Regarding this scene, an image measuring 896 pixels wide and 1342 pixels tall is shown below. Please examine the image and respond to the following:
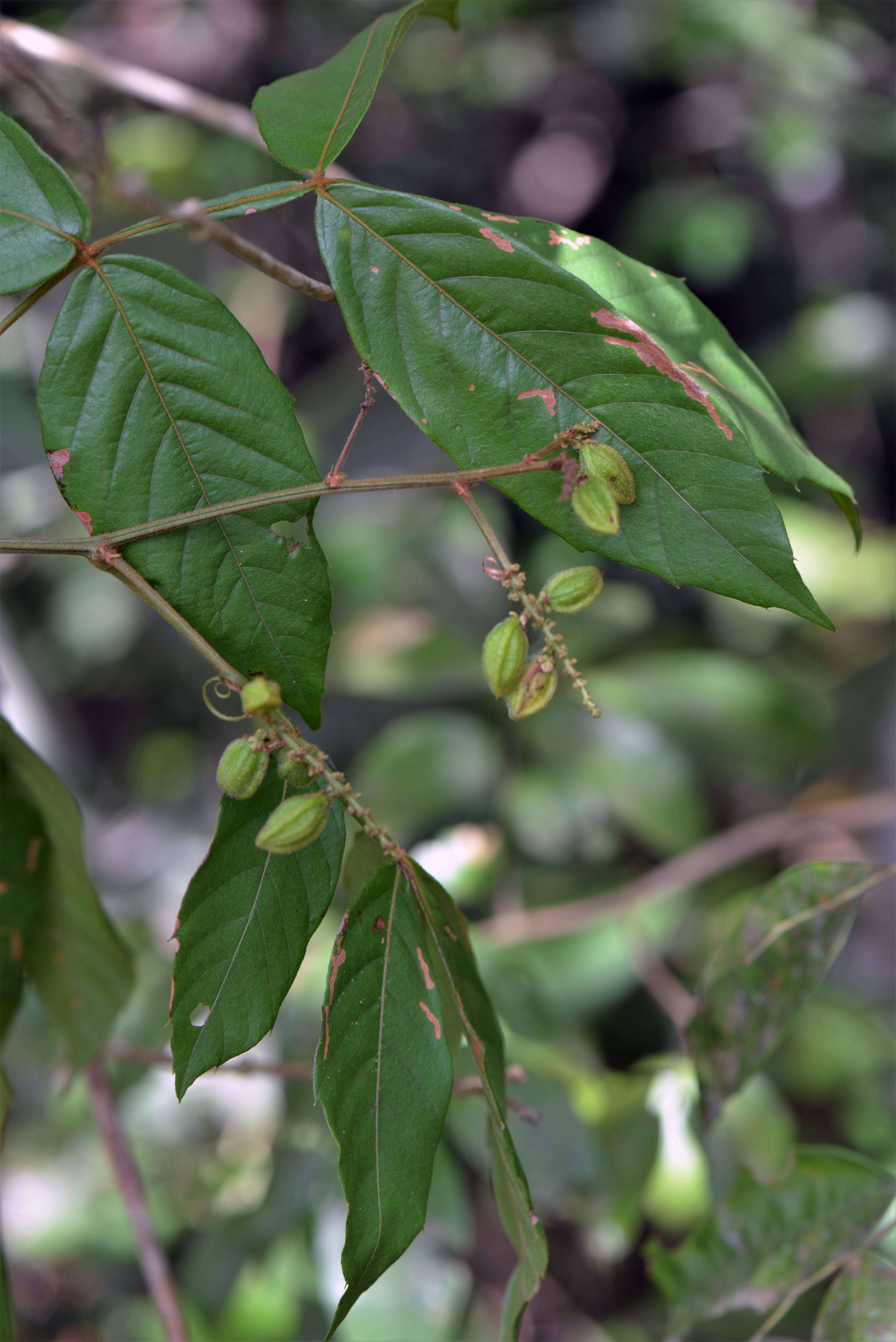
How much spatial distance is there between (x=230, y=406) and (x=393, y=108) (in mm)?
3033

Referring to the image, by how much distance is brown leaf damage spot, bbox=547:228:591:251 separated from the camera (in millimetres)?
640

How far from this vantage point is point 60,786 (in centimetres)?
86

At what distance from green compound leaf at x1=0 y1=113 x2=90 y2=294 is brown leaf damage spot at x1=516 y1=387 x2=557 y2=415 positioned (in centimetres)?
31

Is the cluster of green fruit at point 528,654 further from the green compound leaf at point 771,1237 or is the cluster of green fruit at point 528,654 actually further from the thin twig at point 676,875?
the thin twig at point 676,875

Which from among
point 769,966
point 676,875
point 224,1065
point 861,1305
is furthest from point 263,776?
point 676,875

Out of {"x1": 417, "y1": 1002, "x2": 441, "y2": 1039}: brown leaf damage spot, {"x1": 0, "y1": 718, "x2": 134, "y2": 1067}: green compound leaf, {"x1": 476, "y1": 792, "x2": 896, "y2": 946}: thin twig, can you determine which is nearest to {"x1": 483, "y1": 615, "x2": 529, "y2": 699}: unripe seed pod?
{"x1": 417, "y1": 1002, "x2": 441, "y2": 1039}: brown leaf damage spot

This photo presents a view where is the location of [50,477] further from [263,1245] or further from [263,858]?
[263,858]

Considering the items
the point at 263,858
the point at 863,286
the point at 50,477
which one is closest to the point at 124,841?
the point at 50,477

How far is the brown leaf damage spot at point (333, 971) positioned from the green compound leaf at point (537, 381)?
284 millimetres

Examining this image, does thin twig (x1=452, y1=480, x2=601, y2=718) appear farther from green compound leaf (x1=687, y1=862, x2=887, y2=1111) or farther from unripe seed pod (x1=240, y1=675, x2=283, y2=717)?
green compound leaf (x1=687, y1=862, x2=887, y2=1111)

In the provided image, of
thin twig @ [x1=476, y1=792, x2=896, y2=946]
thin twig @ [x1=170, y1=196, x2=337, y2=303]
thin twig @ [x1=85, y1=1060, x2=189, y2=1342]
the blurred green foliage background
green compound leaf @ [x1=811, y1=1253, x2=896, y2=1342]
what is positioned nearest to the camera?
thin twig @ [x1=170, y1=196, x2=337, y2=303]

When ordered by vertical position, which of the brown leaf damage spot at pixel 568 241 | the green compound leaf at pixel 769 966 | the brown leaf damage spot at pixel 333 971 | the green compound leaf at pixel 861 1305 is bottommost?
the green compound leaf at pixel 861 1305

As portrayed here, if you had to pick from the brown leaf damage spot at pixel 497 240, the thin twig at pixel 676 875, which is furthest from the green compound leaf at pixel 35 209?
the thin twig at pixel 676 875

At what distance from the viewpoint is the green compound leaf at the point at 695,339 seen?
627 millimetres
